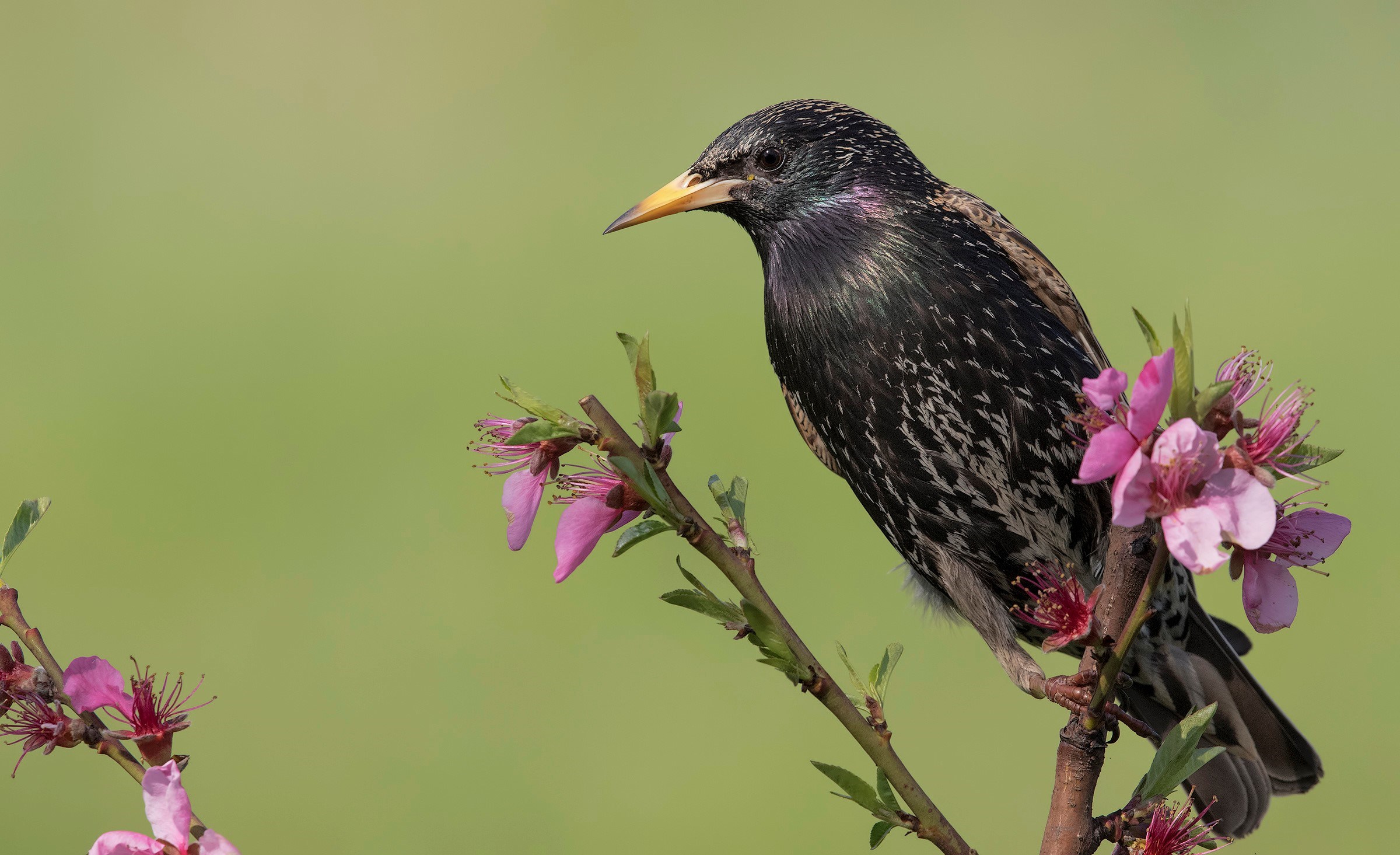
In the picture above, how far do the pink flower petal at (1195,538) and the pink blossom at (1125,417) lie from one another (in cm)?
5

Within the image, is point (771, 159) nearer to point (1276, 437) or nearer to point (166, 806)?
point (1276, 437)

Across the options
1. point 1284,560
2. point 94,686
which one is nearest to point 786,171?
point 1284,560

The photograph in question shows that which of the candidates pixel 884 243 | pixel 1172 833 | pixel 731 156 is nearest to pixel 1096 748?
pixel 1172 833

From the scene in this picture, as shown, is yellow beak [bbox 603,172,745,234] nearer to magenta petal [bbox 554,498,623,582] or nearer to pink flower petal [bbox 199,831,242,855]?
magenta petal [bbox 554,498,623,582]

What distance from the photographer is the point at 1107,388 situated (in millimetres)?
806

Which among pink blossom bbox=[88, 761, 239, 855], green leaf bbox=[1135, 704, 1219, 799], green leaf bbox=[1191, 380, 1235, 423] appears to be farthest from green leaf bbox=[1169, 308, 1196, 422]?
pink blossom bbox=[88, 761, 239, 855]

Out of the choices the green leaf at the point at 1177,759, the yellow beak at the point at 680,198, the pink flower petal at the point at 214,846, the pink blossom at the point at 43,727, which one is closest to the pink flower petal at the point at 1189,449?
the green leaf at the point at 1177,759

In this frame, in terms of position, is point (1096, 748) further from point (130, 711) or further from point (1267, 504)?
point (130, 711)

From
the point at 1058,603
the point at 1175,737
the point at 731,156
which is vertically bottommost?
the point at 1175,737

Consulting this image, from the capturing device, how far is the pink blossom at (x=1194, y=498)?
79 centimetres

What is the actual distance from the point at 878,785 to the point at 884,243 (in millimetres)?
997

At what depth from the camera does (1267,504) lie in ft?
2.64

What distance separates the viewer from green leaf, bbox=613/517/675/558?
96cm

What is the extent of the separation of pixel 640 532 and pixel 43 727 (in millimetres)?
490
